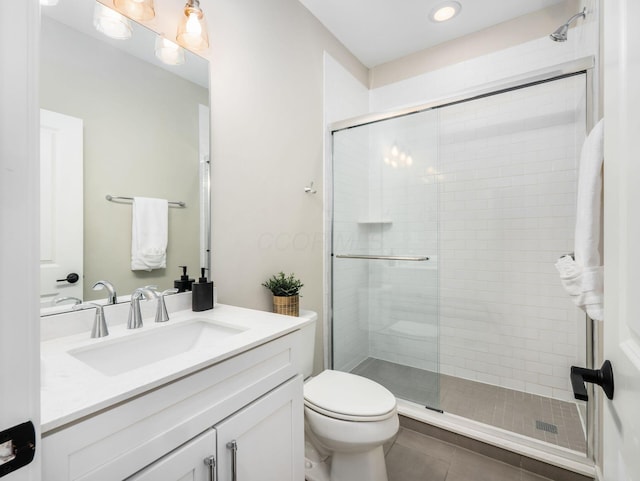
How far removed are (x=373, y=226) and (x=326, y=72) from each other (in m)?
1.15

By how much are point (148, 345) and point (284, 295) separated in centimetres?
76

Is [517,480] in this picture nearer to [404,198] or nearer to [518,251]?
[518,251]

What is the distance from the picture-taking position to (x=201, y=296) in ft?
4.18

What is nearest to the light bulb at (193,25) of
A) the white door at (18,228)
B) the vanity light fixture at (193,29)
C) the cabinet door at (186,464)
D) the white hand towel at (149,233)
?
the vanity light fixture at (193,29)

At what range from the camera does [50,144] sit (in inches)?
38.0

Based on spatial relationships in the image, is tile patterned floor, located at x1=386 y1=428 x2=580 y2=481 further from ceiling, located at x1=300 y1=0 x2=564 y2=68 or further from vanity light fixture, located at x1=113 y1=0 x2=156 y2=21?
ceiling, located at x1=300 y1=0 x2=564 y2=68

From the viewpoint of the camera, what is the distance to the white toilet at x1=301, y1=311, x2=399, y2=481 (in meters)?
1.26

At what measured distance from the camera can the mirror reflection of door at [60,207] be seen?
954 millimetres

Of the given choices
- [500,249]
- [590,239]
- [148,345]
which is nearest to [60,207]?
[148,345]

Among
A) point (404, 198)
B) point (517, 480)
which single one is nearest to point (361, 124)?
point (404, 198)

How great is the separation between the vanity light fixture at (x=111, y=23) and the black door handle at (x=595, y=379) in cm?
164

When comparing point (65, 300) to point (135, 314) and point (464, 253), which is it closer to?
point (135, 314)

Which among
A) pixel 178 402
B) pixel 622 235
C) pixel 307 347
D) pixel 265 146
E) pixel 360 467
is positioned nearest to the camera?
pixel 622 235

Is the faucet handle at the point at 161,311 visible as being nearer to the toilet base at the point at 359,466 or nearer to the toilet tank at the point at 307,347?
the toilet tank at the point at 307,347
